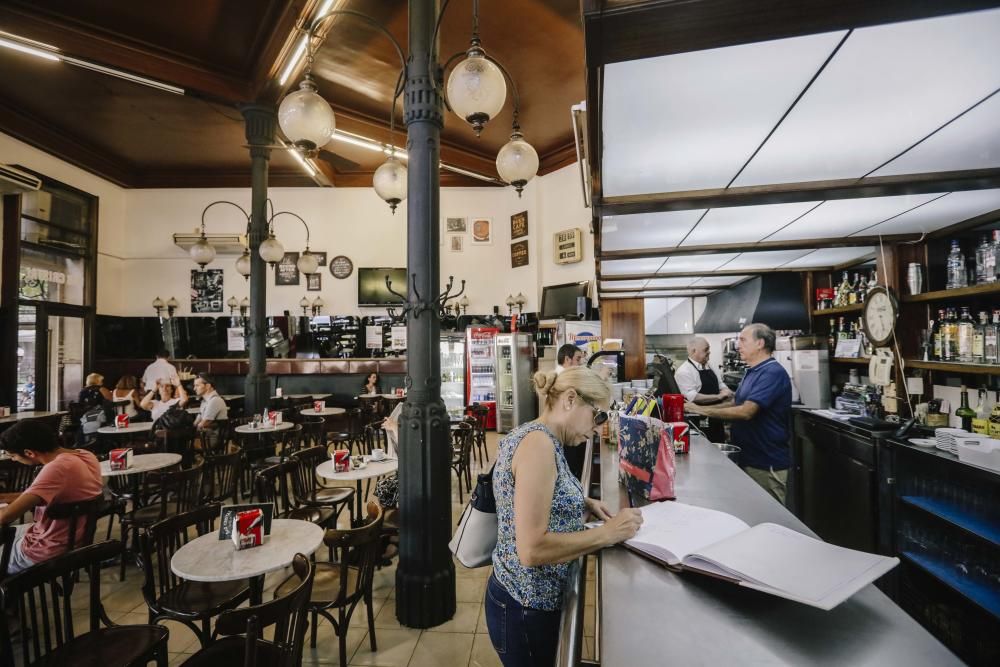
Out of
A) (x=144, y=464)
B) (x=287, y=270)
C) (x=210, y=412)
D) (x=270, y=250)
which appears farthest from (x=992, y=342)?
(x=287, y=270)

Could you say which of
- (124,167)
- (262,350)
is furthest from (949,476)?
(124,167)

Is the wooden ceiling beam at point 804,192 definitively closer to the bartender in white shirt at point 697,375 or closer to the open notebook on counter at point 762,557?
the open notebook on counter at point 762,557

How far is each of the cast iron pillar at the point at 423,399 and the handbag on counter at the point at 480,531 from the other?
48.0 inches

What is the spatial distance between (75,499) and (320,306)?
312 inches

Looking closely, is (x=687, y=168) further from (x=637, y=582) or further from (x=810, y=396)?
Result: (x=810, y=396)

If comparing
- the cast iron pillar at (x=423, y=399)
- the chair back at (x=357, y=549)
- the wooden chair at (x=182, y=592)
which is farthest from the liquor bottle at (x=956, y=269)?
the wooden chair at (x=182, y=592)

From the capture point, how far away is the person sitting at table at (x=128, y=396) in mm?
6690

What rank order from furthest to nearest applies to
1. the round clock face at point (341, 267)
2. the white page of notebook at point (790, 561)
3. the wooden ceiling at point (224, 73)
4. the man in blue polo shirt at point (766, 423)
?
the round clock face at point (341, 267)
the wooden ceiling at point (224, 73)
the man in blue polo shirt at point (766, 423)
the white page of notebook at point (790, 561)

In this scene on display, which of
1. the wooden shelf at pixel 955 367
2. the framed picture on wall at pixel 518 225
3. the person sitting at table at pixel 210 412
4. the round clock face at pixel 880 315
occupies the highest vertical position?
the framed picture on wall at pixel 518 225

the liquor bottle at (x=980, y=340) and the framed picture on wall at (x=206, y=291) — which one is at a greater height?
the framed picture on wall at (x=206, y=291)

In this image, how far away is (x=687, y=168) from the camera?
243cm

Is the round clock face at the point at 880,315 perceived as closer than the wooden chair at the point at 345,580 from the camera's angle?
No

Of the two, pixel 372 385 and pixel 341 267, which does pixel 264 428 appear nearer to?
pixel 372 385

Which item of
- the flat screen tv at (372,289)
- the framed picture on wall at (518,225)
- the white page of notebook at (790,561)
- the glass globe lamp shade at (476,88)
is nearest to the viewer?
the white page of notebook at (790,561)
